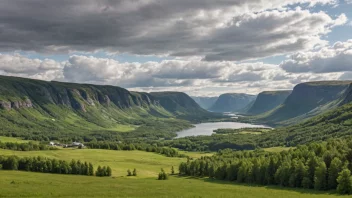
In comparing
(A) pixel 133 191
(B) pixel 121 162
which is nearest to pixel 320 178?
(A) pixel 133 191

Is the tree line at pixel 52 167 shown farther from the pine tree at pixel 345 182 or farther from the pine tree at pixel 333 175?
the pine tree at pixel 345 182

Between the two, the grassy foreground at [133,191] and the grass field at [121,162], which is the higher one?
the grassy foreground at [133,191]

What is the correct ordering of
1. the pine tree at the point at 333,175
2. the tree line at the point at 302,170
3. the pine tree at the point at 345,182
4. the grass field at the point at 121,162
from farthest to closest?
1. the grass field at the point at 121,162
2. the tree line at the point at 302,170
3. the pine tree at the point at 333,175
4. the pine tree at the point at 345,182

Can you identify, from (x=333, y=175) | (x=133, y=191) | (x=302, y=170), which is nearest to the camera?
(x=133, y=191)

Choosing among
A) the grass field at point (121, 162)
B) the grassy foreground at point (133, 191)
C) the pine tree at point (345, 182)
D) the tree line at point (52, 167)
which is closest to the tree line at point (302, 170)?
the pine tree at point (345, 182)

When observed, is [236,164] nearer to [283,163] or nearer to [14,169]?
[283,163]

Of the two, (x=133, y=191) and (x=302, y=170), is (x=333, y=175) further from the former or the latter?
(x=133, y=191)

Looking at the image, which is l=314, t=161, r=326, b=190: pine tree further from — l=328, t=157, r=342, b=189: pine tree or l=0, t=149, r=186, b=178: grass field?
l=0, t=149, r=186, b=178: grass field

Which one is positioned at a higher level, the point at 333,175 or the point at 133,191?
the point at 333,175

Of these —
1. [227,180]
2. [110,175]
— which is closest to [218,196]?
[227,180]
